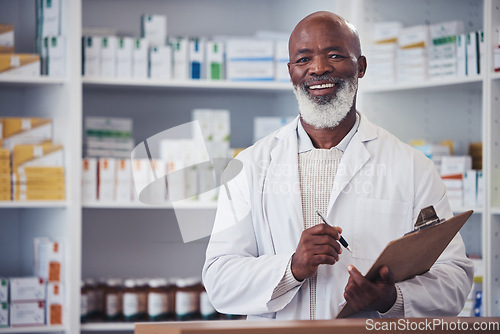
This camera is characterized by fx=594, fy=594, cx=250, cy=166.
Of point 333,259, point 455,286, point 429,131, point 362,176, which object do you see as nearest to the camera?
point 333,259

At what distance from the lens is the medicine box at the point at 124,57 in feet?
9.29

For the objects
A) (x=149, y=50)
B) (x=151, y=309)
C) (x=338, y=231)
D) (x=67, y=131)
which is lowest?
(x=151, y=309)

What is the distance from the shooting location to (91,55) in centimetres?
280

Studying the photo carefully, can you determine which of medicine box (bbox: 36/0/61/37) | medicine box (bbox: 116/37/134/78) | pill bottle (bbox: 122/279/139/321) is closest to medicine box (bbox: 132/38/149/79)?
medicine box (bbox: 116/37/134/78)

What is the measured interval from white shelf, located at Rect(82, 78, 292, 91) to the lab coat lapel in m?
1.20

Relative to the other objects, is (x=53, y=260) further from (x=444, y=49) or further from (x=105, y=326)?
(x=444, y=49)

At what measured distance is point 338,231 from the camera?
150 centimetres

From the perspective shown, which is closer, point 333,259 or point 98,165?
point 333,259

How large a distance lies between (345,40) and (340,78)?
4.4 inches

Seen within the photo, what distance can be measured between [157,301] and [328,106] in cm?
150

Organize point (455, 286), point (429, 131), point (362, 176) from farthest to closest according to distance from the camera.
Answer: point (429, 131), point (362, 176), point (455, 286)

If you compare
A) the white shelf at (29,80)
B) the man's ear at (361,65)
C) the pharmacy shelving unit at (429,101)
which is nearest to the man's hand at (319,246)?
the man's ear at (361,65)

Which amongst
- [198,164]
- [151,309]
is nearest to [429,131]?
[198,164]

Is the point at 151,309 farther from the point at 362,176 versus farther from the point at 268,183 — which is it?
the point at 362,176
